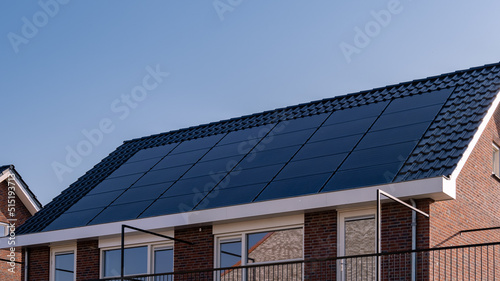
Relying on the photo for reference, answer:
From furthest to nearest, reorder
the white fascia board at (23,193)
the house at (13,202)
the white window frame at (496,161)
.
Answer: the white fascia board at (23,193)
the house at (13,202)
the white window frame at (496,161)

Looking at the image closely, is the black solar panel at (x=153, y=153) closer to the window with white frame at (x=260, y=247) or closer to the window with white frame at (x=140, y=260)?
the window with white frame at (x=140, y=260)

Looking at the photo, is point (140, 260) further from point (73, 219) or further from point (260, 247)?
point (260, 247)

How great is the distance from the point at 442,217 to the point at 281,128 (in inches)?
207

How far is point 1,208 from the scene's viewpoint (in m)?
30.0

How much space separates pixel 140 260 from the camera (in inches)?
711

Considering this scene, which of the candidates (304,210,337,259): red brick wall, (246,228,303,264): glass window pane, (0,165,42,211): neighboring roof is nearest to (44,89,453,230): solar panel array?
(304,210,337,259): red brick wall

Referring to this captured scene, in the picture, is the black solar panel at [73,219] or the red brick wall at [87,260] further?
the black solar panel at [73,219]

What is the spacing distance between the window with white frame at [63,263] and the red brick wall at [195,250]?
2.85 metres

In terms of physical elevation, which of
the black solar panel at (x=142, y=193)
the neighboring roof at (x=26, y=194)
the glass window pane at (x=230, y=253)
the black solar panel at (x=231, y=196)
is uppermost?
the neighboring roof at (x=26, y=194)

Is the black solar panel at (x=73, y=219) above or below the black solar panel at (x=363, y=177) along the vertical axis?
below

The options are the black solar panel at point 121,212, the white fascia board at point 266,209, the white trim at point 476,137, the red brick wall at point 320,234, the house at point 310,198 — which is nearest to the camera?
the white fascia board at point 266,209

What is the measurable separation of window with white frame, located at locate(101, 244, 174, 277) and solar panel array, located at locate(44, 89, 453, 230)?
0.73m

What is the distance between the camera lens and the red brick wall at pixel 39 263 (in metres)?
19.4

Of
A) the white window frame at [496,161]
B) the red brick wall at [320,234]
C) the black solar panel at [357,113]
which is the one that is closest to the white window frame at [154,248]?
the red brick wall at [320,234]
